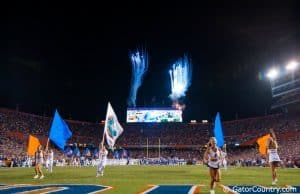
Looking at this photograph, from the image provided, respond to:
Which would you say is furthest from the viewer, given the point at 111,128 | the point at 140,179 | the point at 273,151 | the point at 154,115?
the point at 154,115

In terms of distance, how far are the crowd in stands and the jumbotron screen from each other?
2.84 metres

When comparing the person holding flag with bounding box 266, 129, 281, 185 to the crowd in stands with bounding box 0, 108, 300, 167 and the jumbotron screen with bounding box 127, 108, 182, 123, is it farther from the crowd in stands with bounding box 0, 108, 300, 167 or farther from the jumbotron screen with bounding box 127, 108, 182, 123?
the jumbotron screen with bounding box 127, 108, 182, 123

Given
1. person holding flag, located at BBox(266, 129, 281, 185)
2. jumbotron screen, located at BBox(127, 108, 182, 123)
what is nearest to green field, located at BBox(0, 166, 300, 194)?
person holding flag, located at BBox(266, 129, 281, 185)

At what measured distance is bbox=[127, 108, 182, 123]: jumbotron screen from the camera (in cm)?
9462

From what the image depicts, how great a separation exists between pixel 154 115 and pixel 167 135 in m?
5.98

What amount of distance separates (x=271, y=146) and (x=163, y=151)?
242 ft

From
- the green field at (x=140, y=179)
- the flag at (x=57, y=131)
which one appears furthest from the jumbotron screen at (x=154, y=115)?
the flag at (x=57, y=131)

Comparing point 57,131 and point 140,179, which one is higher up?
point 57,131

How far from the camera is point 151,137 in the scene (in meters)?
93.6

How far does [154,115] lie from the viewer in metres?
95.0

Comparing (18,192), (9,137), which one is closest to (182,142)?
A: (9,137)

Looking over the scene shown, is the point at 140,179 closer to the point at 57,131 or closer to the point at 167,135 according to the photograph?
the point at 57,131

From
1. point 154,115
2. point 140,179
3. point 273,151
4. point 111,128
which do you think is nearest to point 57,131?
point 111,128

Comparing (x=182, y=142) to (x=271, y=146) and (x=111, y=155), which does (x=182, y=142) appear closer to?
(x=111, y=155)
